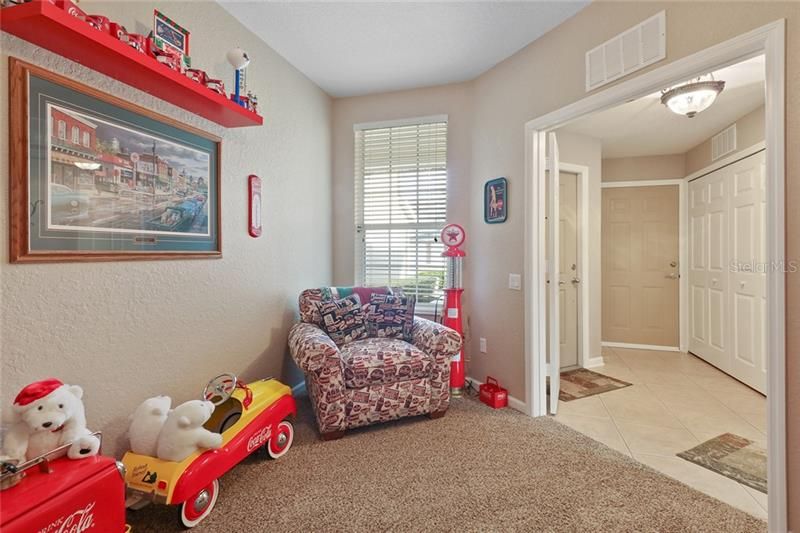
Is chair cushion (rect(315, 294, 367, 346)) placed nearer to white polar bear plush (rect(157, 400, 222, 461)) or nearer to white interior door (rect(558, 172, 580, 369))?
white polar bear plush (rect(157, 400, 222, 461))

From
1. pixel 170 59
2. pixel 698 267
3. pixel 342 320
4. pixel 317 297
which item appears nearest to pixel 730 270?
pixel 698 267

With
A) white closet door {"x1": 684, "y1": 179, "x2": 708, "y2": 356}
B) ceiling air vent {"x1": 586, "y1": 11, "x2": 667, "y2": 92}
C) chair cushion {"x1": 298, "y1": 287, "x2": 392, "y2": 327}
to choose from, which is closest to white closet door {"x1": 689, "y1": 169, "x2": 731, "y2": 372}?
white closet door {"x1": 684, "y1": 179, "x2": 708, "y2": 356}

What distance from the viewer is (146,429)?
1611 millimetres

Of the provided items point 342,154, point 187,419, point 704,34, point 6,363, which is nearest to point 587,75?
point 704,34

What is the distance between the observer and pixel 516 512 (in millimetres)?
1702

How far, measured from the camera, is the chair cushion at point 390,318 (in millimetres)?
2975

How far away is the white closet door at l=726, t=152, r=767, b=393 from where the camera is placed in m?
3.36

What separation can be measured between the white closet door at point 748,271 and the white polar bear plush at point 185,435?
4.30 m

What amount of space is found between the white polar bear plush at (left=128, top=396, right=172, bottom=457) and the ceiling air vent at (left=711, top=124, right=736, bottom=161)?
519 cm

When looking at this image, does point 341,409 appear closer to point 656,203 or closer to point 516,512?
point 516,512

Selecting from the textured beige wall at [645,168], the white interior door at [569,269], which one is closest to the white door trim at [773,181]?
the white interior door at [569,269]

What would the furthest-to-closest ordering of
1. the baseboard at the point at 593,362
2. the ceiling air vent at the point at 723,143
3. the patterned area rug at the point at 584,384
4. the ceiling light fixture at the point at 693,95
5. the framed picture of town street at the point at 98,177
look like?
the baseboard at the point at 593,362, the ceiling air vent at the point at 723,143, the patterned area rug at the point at 584,384, the ceiling light fixture at the point at 693,95, the framed picture of town street at the point at 98,177

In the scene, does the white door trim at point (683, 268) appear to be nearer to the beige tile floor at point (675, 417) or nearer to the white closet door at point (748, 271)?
the beige tile floor at point (675, 417)

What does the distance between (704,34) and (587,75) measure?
2.07 feet
